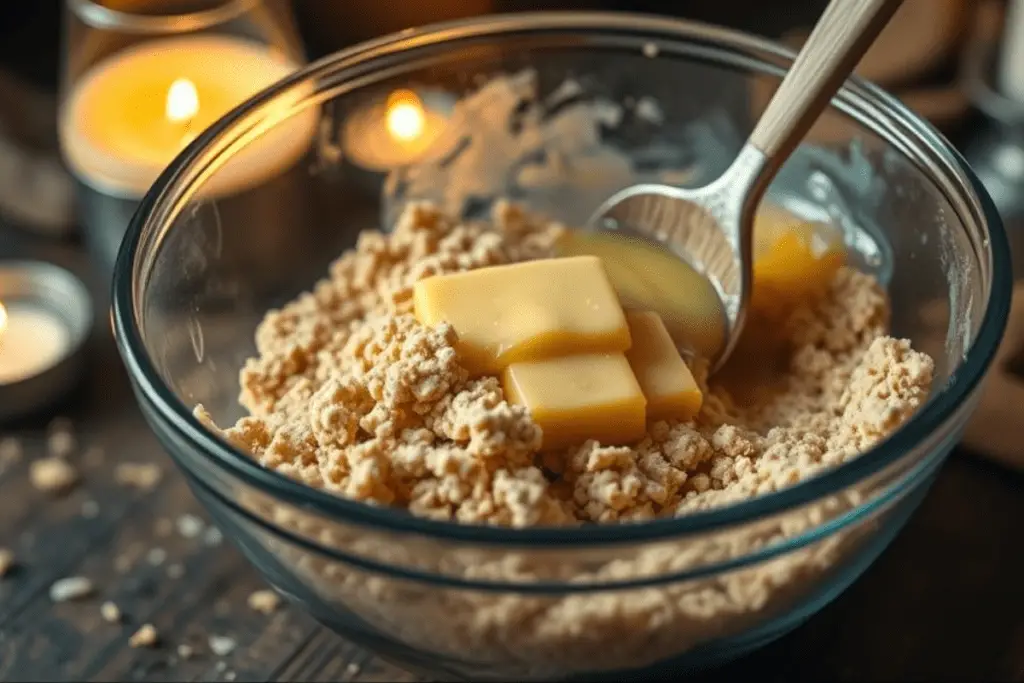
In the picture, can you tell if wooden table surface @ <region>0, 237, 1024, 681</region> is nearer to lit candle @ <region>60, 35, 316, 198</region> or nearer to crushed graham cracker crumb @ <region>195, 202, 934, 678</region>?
crushed graham cracker crumb @ <region>195, 202, 934, 678</region>

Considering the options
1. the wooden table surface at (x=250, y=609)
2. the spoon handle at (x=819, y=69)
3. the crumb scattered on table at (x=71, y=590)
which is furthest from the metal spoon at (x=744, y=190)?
the crumb scattered on table at (x=71, y=590)

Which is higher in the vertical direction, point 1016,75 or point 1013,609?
point 1016,75

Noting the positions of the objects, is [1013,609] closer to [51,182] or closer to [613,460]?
[613,460]

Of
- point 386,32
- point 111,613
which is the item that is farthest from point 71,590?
point 386,32

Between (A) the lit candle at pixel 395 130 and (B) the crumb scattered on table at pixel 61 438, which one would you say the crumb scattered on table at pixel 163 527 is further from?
(A) the lit candle at pixel 395 130

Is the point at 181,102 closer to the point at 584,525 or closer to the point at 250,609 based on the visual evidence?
the point at 250,609

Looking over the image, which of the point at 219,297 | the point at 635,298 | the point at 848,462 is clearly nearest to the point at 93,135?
the point at 219,297

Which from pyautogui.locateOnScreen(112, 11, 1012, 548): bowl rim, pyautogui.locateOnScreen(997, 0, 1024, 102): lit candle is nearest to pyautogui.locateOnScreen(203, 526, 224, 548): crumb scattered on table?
pyautogui.locateOnScreen(112, 11, 1012, 548): bowl rim
